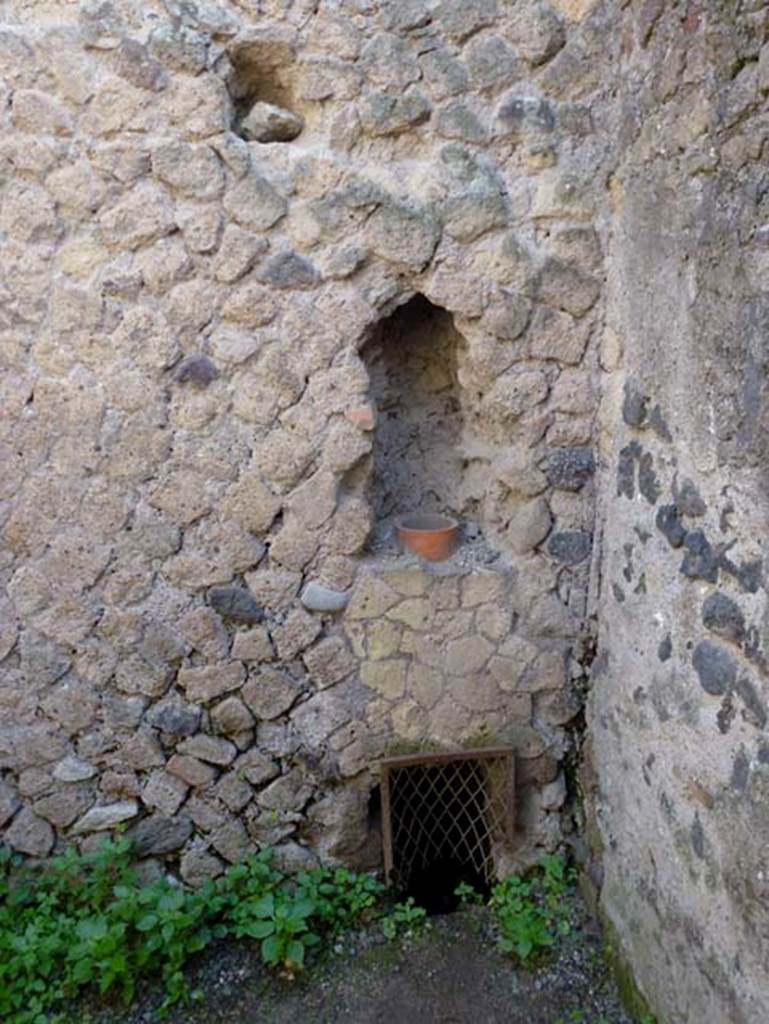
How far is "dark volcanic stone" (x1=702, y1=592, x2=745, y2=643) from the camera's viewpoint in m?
1.56

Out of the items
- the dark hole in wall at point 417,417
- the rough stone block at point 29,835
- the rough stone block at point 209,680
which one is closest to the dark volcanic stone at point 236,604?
the rough stone block at point 209,680

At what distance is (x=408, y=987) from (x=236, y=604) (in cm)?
116

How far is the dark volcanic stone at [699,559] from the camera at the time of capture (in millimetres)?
1654

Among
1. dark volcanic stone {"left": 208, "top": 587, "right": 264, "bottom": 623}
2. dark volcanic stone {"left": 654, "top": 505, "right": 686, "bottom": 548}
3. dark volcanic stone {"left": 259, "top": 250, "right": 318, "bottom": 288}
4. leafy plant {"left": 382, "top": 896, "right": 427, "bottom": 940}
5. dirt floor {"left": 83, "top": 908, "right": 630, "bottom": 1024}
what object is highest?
dark volcanic stone {"left": 259, "top": 250, "right": 318, "bottom": 288}

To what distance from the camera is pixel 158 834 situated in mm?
2434

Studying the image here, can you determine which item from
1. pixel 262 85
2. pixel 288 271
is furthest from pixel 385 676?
pixel 262 85

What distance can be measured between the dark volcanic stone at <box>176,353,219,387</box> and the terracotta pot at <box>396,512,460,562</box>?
2.27ft

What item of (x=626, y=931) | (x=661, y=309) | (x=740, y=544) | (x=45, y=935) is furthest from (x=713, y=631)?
(x=45, y=935)

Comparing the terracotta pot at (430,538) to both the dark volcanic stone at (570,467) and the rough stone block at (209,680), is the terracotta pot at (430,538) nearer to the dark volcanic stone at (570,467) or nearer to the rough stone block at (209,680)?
the dark volcanic stone at (570,467)

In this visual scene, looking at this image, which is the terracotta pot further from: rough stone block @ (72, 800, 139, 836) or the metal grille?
rough stone block @ (72, 800, 139, 836)

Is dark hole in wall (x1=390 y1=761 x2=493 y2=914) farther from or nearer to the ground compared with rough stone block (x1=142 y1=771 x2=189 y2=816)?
nearer to the ground

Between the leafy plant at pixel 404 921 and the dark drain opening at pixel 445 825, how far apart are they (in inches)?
4.5

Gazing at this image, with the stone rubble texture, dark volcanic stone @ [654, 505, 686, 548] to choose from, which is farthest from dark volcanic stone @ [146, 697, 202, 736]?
dark volcanic stone @ [654, 505, 686, 548]

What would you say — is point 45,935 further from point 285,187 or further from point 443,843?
point 285,187
